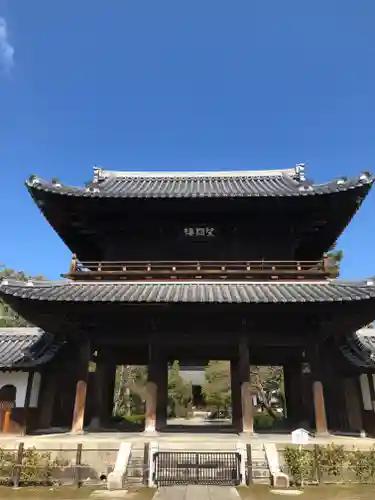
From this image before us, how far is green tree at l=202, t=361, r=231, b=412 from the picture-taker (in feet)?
120

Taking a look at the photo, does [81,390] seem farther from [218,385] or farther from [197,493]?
[218,385]

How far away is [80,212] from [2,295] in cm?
449

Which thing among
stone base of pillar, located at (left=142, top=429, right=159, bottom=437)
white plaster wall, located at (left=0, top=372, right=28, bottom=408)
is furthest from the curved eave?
stone base of pillar, located at (left=142, top=429, right=159, bottom=437)

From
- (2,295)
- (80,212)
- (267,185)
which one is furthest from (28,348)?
(267,185)

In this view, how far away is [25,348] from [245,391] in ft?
32.0

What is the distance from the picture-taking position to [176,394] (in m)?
40.7

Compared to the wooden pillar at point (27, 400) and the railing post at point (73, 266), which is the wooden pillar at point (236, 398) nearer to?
the railing post at point (73, 266)

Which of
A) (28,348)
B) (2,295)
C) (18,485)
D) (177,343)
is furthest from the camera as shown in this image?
(28,348)

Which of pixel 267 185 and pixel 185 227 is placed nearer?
pixel 185 227

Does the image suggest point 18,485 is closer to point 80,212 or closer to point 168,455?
point 168,455

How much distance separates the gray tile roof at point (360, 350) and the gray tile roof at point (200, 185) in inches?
244

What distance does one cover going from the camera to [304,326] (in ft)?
43.7

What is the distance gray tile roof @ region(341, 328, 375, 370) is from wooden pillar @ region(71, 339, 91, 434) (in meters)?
9.55

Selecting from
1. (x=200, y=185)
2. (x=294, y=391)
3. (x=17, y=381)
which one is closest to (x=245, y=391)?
(x=294, y=391)
